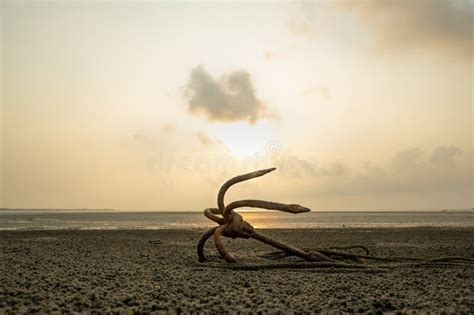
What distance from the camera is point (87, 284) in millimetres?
7668

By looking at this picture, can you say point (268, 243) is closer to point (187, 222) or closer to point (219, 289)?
point (219, 289)

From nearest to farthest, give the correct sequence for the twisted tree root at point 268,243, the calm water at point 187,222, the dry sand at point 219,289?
1. the dry sand at point 219,289
2. the twisted tree root at point 268,243
3. the calm water at point 187,222

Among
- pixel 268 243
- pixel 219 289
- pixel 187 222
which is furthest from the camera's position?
pixel 187 222

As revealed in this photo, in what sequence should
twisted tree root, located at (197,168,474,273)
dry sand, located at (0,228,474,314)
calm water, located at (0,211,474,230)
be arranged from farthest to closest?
calm water, located at (0,211,474,230) < twisted tree root, located at (197,168,474,273) < dry sand, located at (0,228,474,314)

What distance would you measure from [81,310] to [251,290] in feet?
9.05

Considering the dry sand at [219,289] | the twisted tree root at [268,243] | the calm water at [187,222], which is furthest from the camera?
the calm water at [187,222]

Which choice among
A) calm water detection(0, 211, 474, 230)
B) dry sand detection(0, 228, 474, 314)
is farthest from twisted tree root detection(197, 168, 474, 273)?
calm water detection(0, 211, 474, 230)

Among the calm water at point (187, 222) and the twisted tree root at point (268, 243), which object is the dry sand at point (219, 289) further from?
the calm water at point (187, 222)

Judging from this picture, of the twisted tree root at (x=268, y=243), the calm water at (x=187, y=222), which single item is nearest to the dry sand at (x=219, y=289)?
the twisted tree root at (x=268, y=243)

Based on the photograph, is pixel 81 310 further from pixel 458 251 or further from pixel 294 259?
pixel 458 251

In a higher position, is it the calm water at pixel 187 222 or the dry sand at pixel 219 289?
the dry sand at pixel 219 289

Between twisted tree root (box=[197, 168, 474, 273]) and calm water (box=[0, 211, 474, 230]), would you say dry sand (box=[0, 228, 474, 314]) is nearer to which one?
twisted tree root (box=[197, 168, 474, 273])

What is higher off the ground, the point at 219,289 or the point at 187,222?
the point at 219,289

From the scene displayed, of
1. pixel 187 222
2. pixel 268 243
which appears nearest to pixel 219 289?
pixel 268 243
